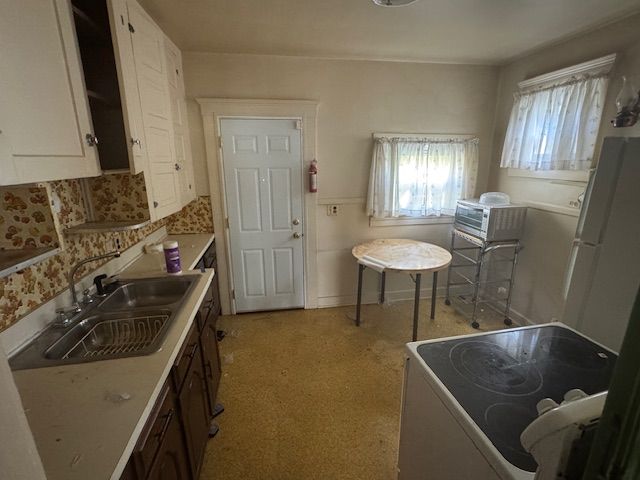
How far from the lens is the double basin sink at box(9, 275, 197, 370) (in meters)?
1.20

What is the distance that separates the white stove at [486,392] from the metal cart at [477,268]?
1615 millimetres

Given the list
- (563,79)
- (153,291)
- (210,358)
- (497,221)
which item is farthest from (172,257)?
(563,79)

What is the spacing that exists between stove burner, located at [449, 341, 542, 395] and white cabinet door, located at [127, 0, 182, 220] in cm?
177

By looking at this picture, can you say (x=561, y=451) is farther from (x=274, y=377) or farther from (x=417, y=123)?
(x=417, y=123)

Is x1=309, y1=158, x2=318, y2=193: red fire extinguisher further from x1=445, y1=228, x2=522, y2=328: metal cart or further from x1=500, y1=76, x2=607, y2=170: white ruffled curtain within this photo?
x1=500, y1=76, x2=607, y2=170: white ruffled curtain

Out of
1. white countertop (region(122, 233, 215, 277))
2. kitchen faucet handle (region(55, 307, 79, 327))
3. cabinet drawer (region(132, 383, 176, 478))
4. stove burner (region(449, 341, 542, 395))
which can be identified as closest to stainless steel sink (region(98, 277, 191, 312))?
white countertop (region(122, 233, 215, 277))

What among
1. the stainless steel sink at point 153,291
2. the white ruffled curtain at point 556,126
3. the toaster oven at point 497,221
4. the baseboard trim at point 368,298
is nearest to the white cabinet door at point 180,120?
the stainless steel sink at point 153,291

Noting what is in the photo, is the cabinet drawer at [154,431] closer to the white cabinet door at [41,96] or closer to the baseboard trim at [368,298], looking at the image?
the white cabinet door at [41,96]

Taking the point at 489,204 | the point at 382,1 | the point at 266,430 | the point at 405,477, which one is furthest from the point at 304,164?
the point at 405,477

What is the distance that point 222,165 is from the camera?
2896mm

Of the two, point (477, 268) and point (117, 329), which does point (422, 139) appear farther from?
point (117, 329)

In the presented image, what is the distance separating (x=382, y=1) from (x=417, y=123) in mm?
1660

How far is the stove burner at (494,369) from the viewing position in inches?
40.4

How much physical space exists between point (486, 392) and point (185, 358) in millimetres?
1244
